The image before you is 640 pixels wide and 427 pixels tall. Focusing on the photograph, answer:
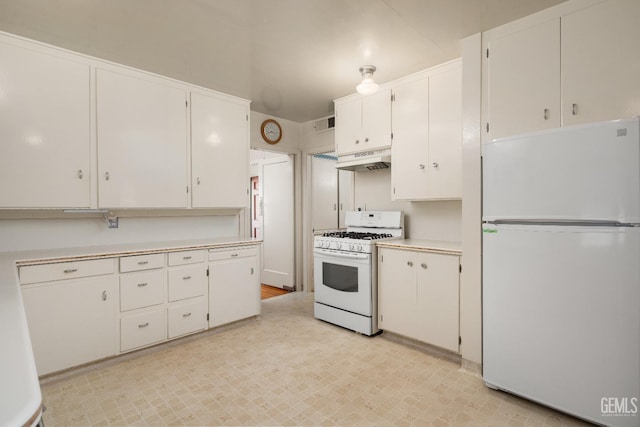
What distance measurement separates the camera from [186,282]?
120 inches

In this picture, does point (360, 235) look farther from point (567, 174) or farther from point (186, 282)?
point (567, 174)

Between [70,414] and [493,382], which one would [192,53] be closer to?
[70,414]

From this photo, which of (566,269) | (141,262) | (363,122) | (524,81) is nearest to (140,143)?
(141,262)

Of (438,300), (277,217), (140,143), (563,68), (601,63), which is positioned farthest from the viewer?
(277,217)

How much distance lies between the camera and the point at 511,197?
6.79ft

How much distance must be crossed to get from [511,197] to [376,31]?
1.51 meters

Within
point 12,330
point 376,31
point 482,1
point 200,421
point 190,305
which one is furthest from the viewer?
point 190,305

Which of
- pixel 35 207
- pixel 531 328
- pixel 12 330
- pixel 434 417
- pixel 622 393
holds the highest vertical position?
pixel 35 207

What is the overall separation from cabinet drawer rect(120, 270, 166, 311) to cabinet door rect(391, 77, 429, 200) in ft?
7.80

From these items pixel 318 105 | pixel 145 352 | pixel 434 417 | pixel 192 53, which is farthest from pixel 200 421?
pixel 318 105

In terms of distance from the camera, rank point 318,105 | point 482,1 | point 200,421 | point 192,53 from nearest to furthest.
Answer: point 200,421 → point 482,1 → point 192,53 → point 318,105

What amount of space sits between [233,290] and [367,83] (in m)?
2.42

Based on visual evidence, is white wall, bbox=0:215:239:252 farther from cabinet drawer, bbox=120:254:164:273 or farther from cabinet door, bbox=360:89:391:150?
cabinet door, bbox=360:89:391:150

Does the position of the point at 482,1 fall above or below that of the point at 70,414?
above
